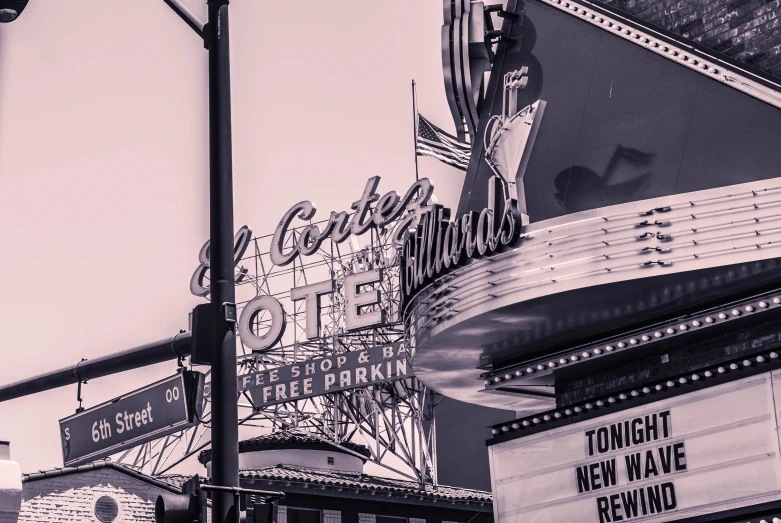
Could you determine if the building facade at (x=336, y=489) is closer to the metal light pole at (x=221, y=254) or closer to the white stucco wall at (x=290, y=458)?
the white stucco wall at (x=290, y=458)

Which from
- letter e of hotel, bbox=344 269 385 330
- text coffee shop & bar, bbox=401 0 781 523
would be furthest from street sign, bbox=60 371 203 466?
letter e of hotel, bbox=344 269 385 330

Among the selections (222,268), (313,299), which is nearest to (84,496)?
(313,299)

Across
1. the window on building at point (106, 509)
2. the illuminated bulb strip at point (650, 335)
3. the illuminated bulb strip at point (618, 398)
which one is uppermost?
the window on building at point (106, 509)

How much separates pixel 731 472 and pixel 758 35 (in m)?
5.56

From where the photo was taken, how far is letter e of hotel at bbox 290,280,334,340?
4412 centimetres

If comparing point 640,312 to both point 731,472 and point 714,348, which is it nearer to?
point 714,348

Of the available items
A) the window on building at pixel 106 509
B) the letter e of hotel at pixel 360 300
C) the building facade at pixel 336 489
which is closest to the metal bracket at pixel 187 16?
the window on building at pixel 106 509

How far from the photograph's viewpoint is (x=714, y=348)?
53.9 ft

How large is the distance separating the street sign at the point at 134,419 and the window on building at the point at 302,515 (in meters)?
24.0

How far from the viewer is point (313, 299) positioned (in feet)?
147

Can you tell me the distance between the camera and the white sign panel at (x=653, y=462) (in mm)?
15023

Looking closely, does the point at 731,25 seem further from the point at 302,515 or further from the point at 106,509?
the point at 302,515

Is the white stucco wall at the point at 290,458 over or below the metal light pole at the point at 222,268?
over

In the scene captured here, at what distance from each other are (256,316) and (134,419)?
3254 centimetres
